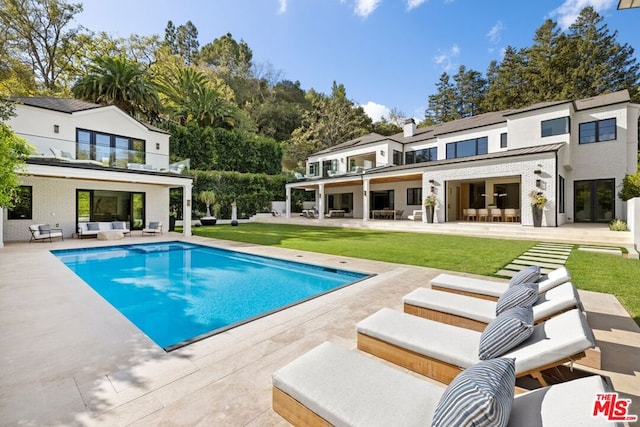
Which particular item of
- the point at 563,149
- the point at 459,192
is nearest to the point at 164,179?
the point at 459,192

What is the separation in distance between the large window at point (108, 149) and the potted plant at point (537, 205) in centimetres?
1955

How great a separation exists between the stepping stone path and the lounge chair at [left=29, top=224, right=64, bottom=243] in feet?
59.0

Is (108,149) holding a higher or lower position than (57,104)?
lower

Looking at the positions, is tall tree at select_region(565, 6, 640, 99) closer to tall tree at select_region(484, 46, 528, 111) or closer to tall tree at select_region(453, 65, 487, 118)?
tall tree at select_region(484, 46, 528, 111)

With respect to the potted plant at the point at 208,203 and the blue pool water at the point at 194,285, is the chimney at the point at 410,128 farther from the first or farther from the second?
the blue pool water at the point at 194,285

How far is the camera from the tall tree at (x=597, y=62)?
26062 millimetres

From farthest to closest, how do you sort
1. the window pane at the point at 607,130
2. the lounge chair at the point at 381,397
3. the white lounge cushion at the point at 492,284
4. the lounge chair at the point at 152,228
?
1. the lounge chair at the point at 152,228
2. the window pane at the point at 607,130
3. the white lounge cushion at the point at 492,284
4. the lounge chair at the point at 381,397

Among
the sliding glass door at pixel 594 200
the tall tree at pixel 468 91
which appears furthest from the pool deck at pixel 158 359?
the tall tree at pixel 468 91

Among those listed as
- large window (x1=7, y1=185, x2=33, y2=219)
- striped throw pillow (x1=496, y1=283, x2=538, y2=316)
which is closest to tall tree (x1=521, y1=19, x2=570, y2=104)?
Answer: striped throw pillow (x1=496, y1=283, x2=538, y2=316)

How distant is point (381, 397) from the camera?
1889mm

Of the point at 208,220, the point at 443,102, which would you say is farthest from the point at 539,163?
the point at 443,102

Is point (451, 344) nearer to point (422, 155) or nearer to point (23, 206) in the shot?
point (23, 206)

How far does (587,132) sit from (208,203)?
2530 cm

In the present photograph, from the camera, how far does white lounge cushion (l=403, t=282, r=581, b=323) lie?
2861mm
